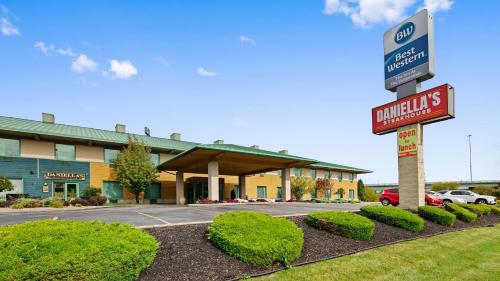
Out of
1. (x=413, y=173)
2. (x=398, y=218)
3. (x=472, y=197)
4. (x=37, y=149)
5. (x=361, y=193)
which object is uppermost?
(x=37, y=149)

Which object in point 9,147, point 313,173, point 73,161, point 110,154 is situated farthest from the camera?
point 313,173

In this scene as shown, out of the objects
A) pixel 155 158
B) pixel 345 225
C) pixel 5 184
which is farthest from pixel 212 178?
pixel 345 225

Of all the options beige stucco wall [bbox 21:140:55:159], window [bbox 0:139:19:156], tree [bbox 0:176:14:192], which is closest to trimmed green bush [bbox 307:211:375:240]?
tree [bbox 0:176:14:192]

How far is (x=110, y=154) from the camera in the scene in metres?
34.6

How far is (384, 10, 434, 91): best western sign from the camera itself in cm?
1730

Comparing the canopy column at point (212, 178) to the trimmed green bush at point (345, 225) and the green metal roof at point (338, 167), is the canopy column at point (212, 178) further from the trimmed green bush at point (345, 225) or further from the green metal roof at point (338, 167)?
the green metal roof at point (338, 167)

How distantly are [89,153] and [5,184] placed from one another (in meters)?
8.31

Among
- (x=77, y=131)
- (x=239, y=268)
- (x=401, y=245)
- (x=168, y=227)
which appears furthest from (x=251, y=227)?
(x=77, y=131)

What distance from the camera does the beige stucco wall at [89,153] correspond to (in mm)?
32375

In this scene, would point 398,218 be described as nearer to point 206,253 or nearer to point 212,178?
point 206,253

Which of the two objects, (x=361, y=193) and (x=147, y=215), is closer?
(x=147, y=215)

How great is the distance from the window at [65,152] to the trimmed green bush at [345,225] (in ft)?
93.2

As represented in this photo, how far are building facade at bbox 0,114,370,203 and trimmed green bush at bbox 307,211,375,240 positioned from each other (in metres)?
15.1

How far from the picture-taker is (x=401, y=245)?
1071 cm
